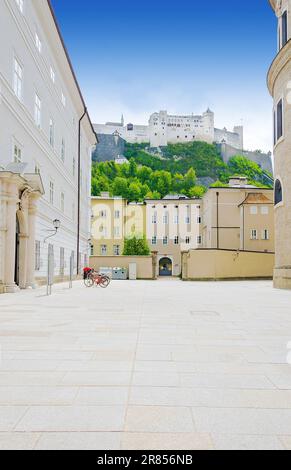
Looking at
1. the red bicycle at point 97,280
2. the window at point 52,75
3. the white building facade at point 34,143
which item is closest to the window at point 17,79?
the white building facade at point 34,143

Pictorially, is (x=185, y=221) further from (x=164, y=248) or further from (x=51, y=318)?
(x=51, y=318)

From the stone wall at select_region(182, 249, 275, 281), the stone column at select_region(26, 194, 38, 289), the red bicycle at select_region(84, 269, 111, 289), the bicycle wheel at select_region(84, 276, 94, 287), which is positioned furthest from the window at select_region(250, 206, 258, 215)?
the stone column at select_region(26, 194, 38, 289)

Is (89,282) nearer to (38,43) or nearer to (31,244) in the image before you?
(31,244)

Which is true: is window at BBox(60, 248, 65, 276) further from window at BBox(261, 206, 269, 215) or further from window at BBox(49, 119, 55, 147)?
window at BBox(261, 206, 269, 215)

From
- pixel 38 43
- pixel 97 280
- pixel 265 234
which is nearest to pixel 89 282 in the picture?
pixel 97 280

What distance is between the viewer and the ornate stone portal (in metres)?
18.2

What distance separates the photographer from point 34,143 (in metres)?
23.6

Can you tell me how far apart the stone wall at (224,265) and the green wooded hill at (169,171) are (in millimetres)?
55126

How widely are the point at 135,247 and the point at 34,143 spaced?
4860cm

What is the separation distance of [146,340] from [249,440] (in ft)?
14.7

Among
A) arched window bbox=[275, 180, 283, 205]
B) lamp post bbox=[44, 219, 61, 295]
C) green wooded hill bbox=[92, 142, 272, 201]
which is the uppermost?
green wooded hill bbox=[92, 142, 272, 201]

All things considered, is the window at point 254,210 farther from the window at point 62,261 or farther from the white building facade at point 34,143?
the window at point 62,261

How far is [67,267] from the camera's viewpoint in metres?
34.8

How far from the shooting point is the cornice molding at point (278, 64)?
945 inches
